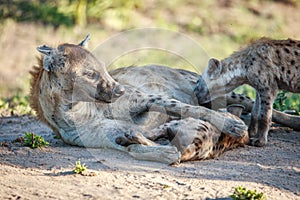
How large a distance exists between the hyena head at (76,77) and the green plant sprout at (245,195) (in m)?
1.84

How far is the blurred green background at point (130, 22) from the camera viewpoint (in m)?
12.4

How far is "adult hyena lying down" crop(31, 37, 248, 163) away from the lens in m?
5.02

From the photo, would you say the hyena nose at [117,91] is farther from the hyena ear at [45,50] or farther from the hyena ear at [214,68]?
the hyena ear at [214,68]

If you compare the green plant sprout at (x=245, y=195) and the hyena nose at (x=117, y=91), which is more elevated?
the hyena nose at (x=117, y=91)

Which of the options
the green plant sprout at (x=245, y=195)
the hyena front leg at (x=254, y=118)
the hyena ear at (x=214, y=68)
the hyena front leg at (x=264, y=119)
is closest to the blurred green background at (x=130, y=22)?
the hyena ear at (x=214, y=68)

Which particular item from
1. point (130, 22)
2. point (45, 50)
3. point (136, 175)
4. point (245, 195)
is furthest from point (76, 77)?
point (130, 22)

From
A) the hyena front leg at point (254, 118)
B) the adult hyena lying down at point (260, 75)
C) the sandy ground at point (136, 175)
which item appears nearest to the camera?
the sandy ground at point (136, 175)

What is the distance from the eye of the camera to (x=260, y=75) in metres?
5.93

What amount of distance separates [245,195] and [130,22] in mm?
10629

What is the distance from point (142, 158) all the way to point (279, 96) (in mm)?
2931

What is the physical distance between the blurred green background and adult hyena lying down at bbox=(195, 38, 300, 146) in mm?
5018

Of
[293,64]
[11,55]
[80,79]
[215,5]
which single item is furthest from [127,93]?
[215,5]

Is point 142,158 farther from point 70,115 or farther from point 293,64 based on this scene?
point 293,64

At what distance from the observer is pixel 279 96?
716cm
